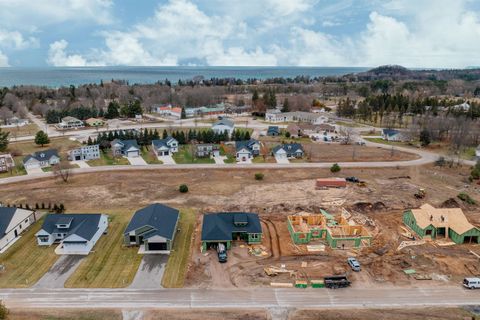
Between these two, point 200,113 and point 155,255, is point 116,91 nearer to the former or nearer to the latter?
point 200,113

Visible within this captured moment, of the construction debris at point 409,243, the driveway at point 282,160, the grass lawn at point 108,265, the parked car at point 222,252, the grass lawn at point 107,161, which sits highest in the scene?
the driveway at point 282,160

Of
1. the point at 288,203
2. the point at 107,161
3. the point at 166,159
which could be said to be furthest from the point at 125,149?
the point at 288,203

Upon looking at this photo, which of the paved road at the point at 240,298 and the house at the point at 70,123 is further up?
the house at the point at 70,123

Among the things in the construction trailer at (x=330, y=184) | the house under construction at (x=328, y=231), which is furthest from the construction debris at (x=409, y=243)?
the construction trailer at (x=330, y=184)

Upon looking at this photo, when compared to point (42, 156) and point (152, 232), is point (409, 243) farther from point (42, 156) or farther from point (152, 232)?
point (42, 156)

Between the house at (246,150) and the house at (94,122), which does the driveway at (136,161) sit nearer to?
the house at (246,150)

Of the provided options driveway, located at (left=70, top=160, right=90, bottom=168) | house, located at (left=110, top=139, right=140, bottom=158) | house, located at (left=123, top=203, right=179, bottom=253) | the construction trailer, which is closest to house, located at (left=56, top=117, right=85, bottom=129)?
house, located at (left=110, top=139, right=140, bottom=158)

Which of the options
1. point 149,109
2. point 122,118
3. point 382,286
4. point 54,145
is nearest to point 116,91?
point 149,109
